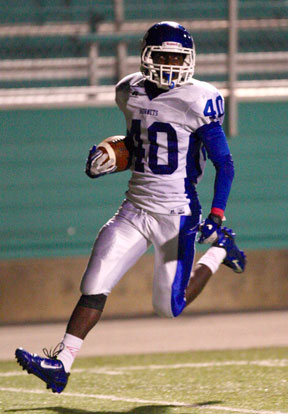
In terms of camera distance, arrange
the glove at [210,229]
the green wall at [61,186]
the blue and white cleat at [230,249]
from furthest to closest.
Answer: the green wall at [61,186] < the blue and white cleat at [230,249] < the glove at [210,229]

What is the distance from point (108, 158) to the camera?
4.98m

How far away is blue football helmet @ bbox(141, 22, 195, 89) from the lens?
16.2 feet

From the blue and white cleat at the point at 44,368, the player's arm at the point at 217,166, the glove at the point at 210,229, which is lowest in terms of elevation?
the blue and white cleat at the point at 44,368

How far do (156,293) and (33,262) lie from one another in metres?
3.35

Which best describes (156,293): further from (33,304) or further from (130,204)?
(33,304)

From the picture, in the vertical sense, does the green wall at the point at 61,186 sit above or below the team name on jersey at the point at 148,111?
below

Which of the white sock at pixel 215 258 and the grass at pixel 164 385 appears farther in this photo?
the white sock at pixel 215 258

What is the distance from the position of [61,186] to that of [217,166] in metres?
3.62

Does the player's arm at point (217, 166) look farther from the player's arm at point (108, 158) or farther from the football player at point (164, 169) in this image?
the player's arm at point (108, 158)

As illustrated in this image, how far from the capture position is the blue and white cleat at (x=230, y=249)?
5.24 metres

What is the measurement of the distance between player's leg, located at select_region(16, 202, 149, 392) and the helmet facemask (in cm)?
72

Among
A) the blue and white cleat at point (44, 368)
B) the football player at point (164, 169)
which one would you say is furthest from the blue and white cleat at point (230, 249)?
the blue and white cleat at point (44, 368)

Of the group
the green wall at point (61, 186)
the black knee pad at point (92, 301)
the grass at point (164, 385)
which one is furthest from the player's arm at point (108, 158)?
the green wall at point (61, 186)

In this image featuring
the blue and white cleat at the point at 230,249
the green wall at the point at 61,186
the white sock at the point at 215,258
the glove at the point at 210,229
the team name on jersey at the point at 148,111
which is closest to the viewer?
the glove at the point at 210,229
